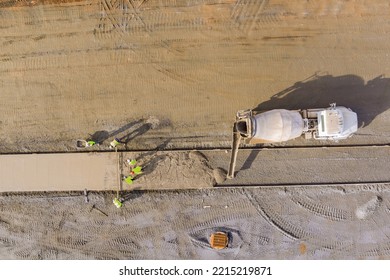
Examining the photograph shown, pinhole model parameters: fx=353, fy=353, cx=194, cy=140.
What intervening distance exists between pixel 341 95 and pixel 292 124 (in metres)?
2.02

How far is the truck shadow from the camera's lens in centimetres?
1002

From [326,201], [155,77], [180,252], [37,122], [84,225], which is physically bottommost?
[180,252]

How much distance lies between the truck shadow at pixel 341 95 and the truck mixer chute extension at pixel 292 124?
0.49 meters

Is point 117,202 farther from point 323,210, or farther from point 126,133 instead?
point 323,210

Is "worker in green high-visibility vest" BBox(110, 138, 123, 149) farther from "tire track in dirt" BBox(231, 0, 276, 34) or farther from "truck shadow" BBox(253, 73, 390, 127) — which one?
"tire track in dirt" BBox(231, 0, 276, 34)

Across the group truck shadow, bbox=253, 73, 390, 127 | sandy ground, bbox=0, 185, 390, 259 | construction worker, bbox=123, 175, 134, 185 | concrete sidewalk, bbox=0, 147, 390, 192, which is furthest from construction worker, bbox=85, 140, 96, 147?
truck shadow, bbox=253, 73, 390, 127

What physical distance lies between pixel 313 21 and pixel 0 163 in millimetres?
9942

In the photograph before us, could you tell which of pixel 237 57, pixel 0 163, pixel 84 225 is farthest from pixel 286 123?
pixel 0 163

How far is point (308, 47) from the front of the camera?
10.1m

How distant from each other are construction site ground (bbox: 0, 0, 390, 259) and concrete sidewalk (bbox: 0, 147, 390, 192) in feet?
0.10

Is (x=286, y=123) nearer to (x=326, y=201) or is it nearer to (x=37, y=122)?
(x=326, y=201)

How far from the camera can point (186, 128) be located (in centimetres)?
1024

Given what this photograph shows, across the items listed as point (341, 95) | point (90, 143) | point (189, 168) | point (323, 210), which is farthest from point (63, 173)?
point (341, 95)

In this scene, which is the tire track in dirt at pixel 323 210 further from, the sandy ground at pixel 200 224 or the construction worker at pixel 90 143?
the construction worker at pixel 90 143
